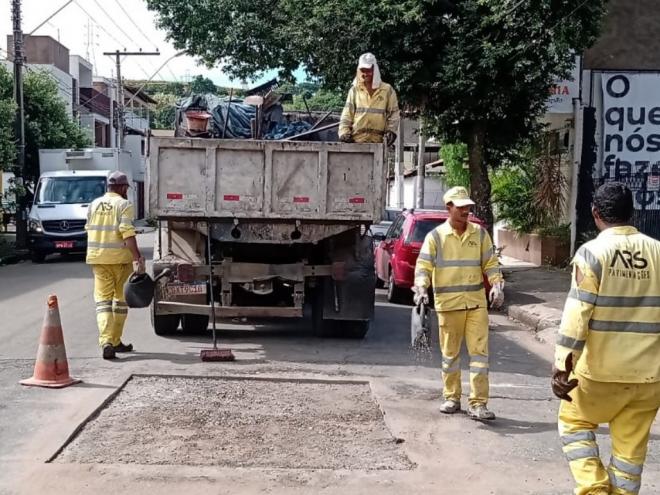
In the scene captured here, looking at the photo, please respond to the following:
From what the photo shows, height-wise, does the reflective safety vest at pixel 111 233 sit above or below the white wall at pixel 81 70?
below

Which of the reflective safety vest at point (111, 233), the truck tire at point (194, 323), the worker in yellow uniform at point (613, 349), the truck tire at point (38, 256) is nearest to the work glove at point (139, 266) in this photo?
the reflective safety vest at point (111, 233)

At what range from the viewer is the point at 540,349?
400 inches

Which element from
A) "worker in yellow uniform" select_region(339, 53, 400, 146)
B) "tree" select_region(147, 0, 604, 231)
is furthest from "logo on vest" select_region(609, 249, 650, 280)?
"tree" select_region(147, 0, 604, 231)

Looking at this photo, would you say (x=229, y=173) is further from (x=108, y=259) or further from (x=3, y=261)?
(x=3, y=261)

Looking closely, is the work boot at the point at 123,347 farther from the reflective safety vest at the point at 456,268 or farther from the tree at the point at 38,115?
the tree at the point at 38,115

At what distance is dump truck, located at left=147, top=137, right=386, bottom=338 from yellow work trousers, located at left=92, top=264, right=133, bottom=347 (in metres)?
0.53

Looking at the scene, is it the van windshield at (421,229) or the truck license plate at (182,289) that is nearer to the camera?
the truck license plate at (182,289)

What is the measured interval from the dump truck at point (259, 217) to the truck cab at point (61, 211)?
38.5 feet

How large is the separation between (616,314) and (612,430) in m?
0.62

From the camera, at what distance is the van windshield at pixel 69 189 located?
21.3 meters

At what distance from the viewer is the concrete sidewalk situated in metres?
11.4

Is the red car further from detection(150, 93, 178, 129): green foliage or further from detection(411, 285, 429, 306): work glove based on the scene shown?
detection(411, 285, 429, 306): work glove

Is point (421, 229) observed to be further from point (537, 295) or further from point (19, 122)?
point (19, 122)

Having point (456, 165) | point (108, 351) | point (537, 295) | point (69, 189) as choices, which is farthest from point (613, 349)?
point (456, 165)
